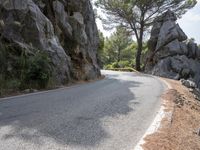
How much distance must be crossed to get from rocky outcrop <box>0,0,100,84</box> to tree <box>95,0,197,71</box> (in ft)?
51.7

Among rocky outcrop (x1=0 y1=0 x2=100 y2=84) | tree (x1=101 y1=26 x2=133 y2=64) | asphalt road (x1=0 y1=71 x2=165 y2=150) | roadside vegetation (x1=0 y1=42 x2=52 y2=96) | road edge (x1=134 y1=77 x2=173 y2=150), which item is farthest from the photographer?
tree (x1=101 y1=26 x2=133 y2=64)

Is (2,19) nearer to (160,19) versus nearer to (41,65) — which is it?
(41,65)

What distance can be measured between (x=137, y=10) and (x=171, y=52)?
8.35 meters

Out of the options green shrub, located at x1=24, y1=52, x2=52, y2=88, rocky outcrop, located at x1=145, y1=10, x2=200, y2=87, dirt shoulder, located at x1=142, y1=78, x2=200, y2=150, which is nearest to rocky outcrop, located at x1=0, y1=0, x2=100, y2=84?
green shrub, located at x1=24, y1=52, x2=52, y2=88

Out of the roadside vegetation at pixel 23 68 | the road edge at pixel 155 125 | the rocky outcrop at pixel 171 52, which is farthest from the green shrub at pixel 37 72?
the rocky outcrop at pixel 171 52

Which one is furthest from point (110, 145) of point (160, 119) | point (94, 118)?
point (160, 119)

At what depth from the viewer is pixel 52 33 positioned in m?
19.4

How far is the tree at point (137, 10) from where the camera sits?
40594 mm

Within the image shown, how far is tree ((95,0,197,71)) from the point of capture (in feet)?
133

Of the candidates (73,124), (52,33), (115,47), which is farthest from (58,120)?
(115,47)

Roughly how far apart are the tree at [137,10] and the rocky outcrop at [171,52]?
3.88ft

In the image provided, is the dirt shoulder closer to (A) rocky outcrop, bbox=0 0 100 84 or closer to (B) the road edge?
(B) the road edge

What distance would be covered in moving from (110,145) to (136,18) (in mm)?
38296

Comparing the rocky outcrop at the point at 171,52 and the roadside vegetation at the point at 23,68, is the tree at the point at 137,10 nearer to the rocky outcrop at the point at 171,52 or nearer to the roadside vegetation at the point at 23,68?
the rocky outcrop at the point at 171,52
